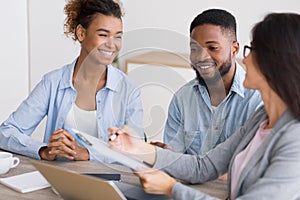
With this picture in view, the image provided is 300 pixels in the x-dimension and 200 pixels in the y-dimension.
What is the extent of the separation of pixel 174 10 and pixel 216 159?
2137 millimetres

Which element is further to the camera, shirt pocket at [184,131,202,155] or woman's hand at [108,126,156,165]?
shirt pocket at [184,131,202,155]

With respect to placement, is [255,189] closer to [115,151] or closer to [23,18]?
[115,151]

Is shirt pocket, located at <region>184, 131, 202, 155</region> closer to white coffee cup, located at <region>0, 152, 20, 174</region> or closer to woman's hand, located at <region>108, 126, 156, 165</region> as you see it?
woman's hand, located at <region>108, 126, 156, 165</region>


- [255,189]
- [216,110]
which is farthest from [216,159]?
[255,189]

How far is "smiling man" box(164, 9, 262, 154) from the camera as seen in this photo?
1.61 m

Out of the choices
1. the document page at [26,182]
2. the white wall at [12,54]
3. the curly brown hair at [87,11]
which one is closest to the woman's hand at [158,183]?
the document page at [26,182]

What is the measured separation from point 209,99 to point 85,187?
555 mm

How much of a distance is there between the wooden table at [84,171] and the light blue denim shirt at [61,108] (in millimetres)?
112

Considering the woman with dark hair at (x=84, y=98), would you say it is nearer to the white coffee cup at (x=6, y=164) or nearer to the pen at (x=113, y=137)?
the pen at (x=113, y=137)

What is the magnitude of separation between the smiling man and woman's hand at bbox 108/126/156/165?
0.08 m

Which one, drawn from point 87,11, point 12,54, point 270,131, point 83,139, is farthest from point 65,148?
point 12,54

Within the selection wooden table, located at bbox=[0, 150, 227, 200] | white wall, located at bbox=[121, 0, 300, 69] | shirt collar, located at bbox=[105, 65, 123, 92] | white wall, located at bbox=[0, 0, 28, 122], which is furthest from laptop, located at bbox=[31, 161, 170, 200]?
white wall, located at bbox=[0, 0, 28, 122]

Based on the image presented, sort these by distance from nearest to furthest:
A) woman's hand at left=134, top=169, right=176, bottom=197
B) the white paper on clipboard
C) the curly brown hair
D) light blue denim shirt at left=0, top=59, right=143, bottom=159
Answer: woman's hand at left=134, top=169, right=176, bottom=197, the white paper on clipboard, light blue denim shirt at left=0, top=59, right=143, bottom=159, the curly brown hair

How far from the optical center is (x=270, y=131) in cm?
129
